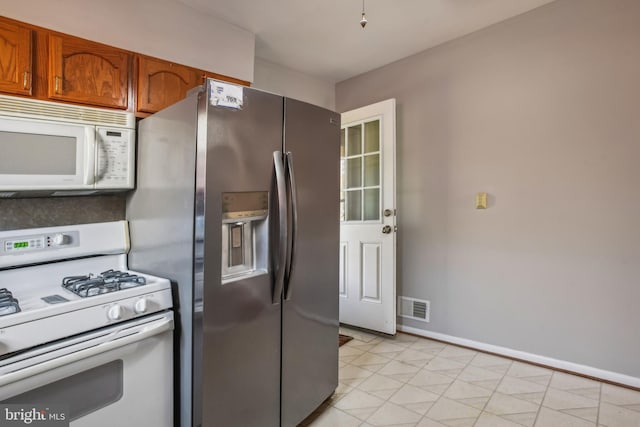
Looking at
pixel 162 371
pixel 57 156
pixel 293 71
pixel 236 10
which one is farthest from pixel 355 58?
pixel 162 371

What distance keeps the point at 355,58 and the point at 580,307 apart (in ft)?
8.72

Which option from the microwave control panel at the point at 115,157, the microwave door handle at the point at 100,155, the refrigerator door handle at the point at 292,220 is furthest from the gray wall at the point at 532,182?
the microwave door handle at the point at 100,155

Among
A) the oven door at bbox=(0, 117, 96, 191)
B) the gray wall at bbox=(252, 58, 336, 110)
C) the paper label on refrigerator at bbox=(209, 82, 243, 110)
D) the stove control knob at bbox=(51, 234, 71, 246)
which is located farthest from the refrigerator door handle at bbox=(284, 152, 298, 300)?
the gray wall at bbox=(252, 58, 336, 110)

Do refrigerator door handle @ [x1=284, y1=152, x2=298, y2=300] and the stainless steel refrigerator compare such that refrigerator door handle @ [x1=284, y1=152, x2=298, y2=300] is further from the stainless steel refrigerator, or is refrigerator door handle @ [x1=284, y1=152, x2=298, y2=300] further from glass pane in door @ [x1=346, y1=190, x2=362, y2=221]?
glass pane in door @ [x1=346, y1=190, x2=362, y2=221]

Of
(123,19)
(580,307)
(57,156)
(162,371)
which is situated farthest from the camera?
(580,307)

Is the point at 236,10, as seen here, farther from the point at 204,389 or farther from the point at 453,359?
the point at 453,359

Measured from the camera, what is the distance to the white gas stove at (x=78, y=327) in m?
1.13

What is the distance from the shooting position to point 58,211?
185 cm

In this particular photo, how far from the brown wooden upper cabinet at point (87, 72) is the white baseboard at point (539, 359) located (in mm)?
2903

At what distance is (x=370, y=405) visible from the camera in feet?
6.63

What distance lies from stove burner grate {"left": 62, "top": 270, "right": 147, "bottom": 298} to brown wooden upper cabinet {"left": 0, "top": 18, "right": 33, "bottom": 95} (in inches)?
34.8

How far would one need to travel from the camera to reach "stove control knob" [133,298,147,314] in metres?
1.38

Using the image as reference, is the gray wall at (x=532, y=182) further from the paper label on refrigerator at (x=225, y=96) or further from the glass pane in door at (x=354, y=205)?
the paper label on refrigerator at (x=225, y=96)

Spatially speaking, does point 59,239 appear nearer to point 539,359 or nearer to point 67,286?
point 67,286
